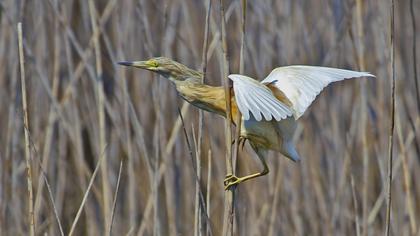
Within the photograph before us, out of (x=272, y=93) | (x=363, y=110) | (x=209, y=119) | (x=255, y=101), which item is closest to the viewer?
(x=255, y=101)

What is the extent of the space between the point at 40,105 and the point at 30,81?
0.27ft

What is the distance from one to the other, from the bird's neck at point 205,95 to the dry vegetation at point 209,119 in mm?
416

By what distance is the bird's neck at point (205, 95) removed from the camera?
1408 millimetres

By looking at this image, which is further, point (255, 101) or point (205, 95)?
point (205, 95)

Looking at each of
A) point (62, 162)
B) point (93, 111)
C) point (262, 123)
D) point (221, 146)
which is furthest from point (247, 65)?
point (262, 123)

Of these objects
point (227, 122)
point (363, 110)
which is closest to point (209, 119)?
point (363, 110)

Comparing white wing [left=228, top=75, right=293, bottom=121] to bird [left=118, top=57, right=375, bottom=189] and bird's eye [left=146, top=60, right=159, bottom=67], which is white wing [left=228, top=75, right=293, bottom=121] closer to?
bird [left=118, top=57, right=375, bottom=189]

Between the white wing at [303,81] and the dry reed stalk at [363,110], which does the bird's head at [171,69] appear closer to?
the white wing at [303,81]

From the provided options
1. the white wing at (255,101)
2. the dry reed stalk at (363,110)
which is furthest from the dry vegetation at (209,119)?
the white wing at (255,101)

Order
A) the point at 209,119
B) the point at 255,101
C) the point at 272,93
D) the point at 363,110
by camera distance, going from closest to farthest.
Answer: the point at 255,101
the point at 272,93
the point at 363,110
the point at 209,119

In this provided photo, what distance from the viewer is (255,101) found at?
1.23 metres

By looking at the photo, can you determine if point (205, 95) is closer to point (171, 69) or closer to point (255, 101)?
point (171, 69)

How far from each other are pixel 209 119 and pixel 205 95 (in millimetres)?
844

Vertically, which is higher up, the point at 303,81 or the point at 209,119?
the point at 303,81
